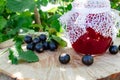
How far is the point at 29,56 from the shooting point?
1.36m

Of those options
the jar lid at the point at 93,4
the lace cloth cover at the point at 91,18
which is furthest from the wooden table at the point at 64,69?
the jar lid at the point at 93,4

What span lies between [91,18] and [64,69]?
0.25 metres

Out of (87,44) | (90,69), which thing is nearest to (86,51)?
(87,44)

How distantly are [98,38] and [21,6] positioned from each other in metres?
0.44

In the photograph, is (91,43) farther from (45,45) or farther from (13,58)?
(13,58)

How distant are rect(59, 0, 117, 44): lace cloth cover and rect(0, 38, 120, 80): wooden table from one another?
12 centimetres

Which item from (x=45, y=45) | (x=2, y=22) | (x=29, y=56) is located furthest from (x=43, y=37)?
(x=2, y=22)

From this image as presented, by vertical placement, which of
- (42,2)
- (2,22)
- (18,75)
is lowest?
(18,75)

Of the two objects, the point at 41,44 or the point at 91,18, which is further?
the point at 41,44

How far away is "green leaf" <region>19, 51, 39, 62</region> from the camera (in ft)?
4.41

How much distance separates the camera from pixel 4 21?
5.93 feet

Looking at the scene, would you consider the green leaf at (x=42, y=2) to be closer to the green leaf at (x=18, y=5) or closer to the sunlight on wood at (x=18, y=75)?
the green leaf at (x=18, y=5)

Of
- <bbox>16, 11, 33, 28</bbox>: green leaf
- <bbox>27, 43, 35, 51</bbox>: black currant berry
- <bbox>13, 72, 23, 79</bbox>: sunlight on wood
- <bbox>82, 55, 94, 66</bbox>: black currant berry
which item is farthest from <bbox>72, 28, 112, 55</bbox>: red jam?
<bbox>16, 11, 33, 28</bbox>: green leaf

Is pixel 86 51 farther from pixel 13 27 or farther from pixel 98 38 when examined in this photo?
pixel 13 27
